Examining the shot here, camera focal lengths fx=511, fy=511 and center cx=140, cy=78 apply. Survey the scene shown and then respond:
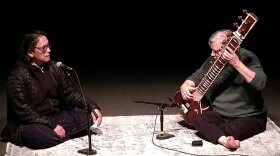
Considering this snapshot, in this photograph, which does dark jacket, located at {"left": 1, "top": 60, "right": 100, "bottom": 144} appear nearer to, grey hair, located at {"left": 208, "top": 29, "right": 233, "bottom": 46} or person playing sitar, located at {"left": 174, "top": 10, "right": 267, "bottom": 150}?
person playing sitar, located at {"left": 174, "top": 10, "right": 267, "bottom": 150}

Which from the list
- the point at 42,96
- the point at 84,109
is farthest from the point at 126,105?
the point at 42,96

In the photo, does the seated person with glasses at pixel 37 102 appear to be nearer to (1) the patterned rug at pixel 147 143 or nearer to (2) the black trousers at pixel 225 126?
(1) the patterned rug at pixel 147 143

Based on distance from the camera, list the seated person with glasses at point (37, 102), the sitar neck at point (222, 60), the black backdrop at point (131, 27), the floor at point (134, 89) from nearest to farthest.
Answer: the sitar neck at point (222, 60)
the seated person with glasses at point (37, 102)
the floor at point (134, 89)
the black backdrop at point (131, 27)

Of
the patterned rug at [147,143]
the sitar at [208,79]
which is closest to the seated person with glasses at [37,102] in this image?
the patterned rug at [147,143]

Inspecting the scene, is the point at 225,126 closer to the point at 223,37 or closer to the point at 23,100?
the point at 223,37

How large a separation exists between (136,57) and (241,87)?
3.48 meters

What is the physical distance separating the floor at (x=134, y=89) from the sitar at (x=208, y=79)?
75cm

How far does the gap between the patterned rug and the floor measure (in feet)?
1.68

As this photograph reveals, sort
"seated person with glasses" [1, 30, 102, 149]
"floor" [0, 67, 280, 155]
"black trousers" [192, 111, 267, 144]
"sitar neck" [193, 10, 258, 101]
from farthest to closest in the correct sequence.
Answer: "floor" [0, 67, 280, 155] → "black trousers" [192, 111, 267, 144] → "seated person with glasses" [1, 30, 102, 149] → "sitar neck" [193, 10, 258, 101]

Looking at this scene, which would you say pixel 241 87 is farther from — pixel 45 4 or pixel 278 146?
pixel 45 4

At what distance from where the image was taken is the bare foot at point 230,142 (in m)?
4.16

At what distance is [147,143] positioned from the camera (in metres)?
4.45

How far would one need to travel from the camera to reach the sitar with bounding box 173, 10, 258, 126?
13.6ft

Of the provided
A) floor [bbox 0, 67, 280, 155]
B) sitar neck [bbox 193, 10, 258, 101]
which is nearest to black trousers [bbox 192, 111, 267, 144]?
sitar neck [bbox 193, 10, 258, 101]
